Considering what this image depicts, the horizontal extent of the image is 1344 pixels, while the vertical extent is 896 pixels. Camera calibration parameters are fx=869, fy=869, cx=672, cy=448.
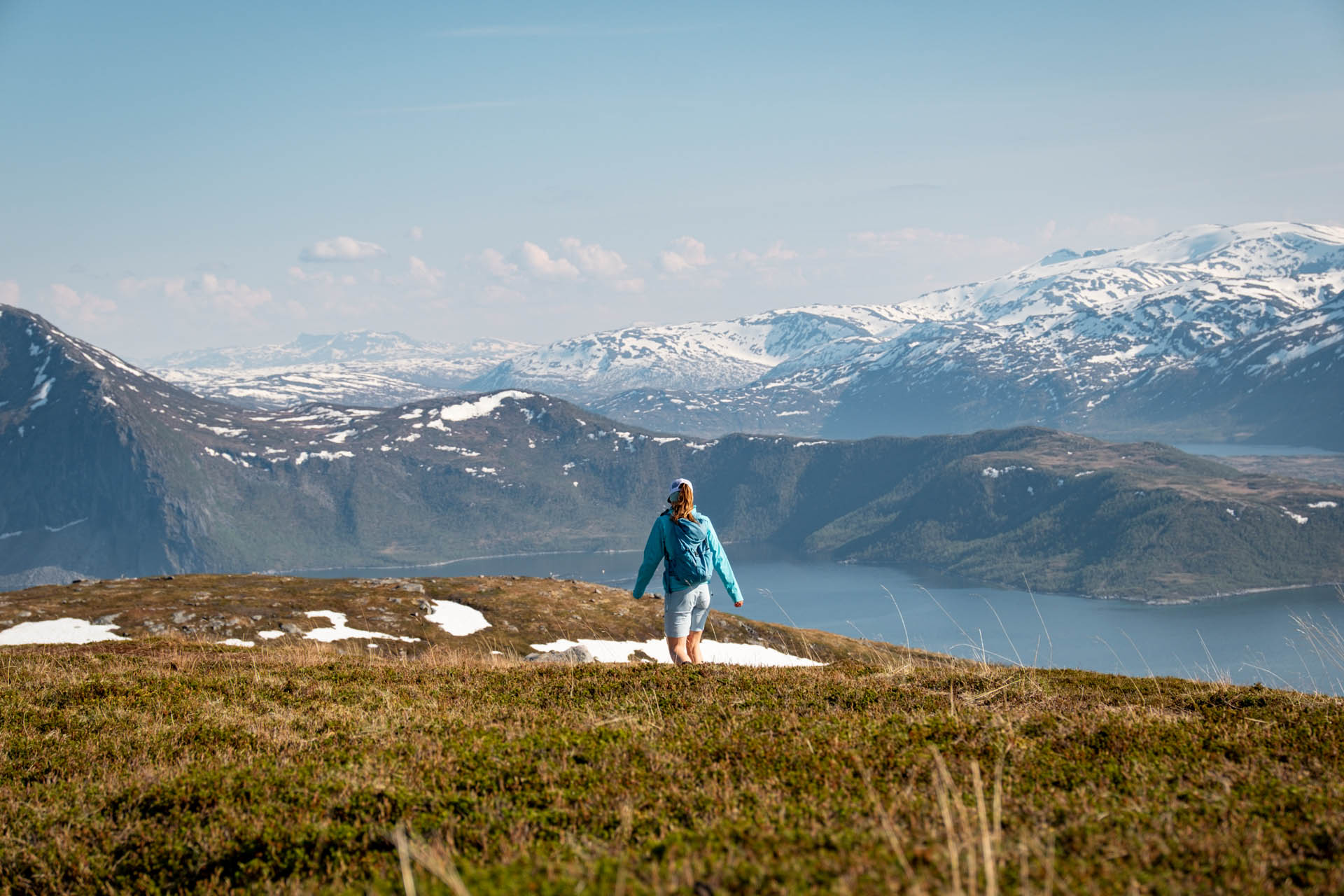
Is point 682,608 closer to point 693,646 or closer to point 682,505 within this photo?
point 693,646

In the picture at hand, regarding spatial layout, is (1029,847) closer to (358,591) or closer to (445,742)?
(445,742)

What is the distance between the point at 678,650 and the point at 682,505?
2.79 metres

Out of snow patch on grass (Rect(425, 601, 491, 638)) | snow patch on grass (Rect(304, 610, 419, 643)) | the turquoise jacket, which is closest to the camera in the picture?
the turquoise jacket

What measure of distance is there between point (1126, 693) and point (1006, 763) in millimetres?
6467

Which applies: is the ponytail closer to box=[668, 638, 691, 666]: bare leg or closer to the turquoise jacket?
the turquoise jacket

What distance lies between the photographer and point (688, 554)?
54.2ft

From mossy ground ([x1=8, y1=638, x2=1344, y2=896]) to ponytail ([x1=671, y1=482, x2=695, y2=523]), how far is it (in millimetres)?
3808

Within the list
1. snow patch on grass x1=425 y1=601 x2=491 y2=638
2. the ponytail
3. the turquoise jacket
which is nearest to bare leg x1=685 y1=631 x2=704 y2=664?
the turquoise jacket

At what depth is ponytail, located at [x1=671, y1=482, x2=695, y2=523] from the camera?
1662 cm

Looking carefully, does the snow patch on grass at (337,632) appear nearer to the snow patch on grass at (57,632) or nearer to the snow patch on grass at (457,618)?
the snow patch on grass at (457,618)

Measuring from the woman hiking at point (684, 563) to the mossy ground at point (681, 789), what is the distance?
313 cm

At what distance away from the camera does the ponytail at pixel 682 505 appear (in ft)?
54.5

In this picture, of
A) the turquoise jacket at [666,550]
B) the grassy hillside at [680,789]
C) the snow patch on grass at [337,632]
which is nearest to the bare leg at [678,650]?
the turquoise jacket at [666,550]

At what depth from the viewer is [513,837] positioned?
6.94m
